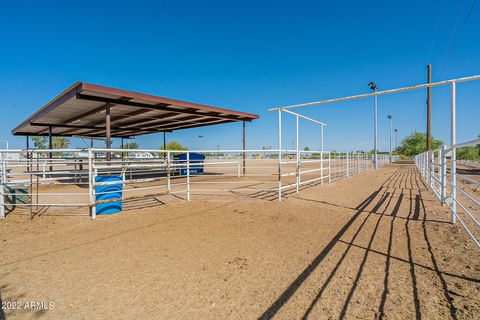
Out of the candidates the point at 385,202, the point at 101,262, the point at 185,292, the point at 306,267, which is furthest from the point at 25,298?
the point at 385,202

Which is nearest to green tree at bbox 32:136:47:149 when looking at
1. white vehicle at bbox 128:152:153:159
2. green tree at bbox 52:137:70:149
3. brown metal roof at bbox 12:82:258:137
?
green tree at bbox 52:137:70:149

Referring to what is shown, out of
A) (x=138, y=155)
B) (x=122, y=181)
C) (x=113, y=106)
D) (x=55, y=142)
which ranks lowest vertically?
(x=122, y=181)

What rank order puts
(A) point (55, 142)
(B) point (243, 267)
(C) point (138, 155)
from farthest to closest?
(A) point (55, 142), (C) point (138, 155), (B) point (243, 267)

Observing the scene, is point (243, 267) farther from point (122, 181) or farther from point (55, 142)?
point (55, 142)

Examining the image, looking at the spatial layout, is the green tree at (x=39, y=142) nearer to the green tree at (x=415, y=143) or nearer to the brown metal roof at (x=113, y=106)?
the brown metal roof at (x=113, y=106)

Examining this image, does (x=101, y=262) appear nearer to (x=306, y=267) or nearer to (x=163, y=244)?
(x=163, y=244)

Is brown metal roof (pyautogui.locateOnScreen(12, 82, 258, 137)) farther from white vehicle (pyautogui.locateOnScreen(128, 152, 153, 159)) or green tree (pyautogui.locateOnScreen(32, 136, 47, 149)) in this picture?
green tree (pyautogui.locateOnScreen(32, 136, 47, 149))

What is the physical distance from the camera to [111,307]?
83.4 inches

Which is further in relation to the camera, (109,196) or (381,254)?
(109,196)

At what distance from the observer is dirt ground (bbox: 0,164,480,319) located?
6.79 feet

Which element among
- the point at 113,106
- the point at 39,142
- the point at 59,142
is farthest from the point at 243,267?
the point at 39,142

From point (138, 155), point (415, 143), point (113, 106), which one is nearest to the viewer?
point (113, 106)

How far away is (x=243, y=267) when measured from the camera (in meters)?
2.83

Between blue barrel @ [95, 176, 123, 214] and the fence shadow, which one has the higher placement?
blue barrel @ [95, 176, 123, 214]
